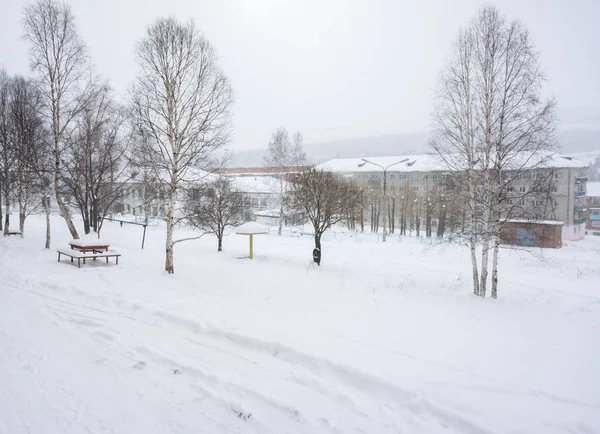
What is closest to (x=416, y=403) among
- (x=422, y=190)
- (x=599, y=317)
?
(x=599, y=317)

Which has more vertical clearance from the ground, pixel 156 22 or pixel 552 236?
pixel 156 22

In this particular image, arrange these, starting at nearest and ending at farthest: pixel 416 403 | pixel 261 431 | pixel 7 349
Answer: pixel 261 431 → pixel 416 403 → pixel 7 349

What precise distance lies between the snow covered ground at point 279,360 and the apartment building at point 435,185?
4309mm

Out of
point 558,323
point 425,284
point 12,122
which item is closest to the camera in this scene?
point 558,323

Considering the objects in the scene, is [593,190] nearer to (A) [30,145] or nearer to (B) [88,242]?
(B) [88,242]

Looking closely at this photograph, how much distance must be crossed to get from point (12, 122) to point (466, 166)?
78.5 ft

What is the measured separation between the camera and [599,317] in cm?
1006

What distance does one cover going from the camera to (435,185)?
19.6 metres

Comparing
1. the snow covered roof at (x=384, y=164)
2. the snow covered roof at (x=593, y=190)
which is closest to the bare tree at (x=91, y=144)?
the snow covered roof at (x=384, y=164)

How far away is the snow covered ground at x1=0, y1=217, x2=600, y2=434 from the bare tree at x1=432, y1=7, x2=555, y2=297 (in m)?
3.40

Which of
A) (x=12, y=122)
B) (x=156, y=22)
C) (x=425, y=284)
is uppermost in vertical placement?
(x=156, y=22)

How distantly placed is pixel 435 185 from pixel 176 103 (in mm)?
14230

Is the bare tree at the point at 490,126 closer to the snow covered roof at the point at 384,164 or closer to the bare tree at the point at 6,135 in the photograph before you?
the bare tree at the point at 6,135

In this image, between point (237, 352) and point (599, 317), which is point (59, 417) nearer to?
point (237, 352)
